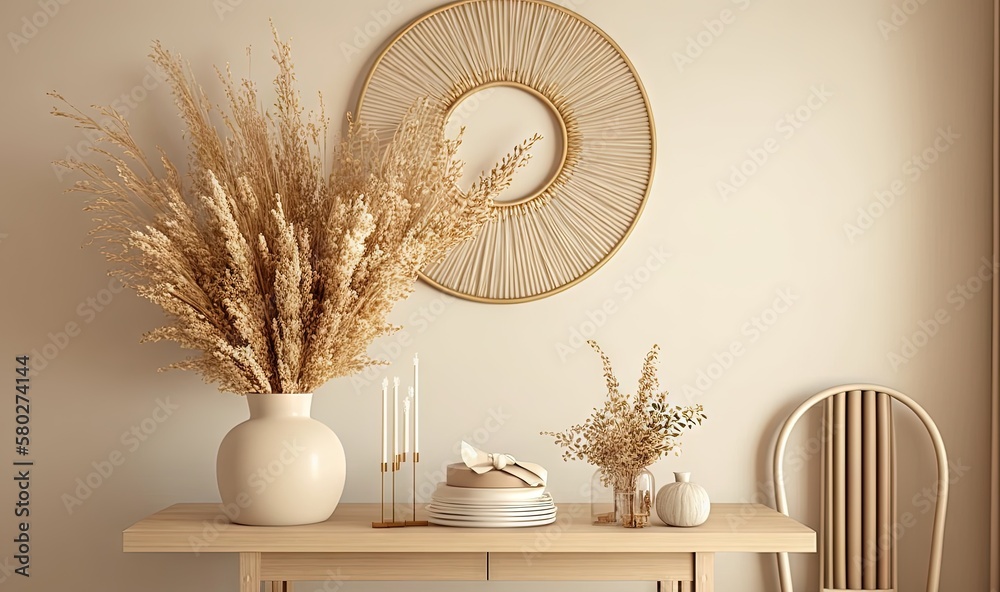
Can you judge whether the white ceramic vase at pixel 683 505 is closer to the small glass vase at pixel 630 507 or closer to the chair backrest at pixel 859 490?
the small glass vase at pixel 630 507

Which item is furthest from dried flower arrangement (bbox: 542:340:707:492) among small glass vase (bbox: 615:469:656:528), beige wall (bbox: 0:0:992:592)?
beige wall (bbox: 0:0:992:592)

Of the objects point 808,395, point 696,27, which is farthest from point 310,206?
point 808,395

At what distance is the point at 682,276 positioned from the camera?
7.68 feet

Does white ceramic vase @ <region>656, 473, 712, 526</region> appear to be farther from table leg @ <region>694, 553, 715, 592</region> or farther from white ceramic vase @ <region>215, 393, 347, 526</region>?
white ceramic vase @ <region>215, 393, 347, 526</region>

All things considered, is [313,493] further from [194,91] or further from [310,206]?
[194,91]

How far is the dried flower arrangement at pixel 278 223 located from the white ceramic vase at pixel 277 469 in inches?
3.1

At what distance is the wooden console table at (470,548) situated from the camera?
6.06ft

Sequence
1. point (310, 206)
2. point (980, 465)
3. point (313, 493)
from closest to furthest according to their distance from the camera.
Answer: point (313, 493), point (310, 206), point (980, 465)

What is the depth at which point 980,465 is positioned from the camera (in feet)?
7.57

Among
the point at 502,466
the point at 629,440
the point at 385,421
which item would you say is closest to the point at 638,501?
the point at 629,440

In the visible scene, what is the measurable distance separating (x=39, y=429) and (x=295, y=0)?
127 centimetres

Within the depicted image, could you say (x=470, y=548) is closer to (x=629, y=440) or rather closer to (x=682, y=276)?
(x=629, y=440)

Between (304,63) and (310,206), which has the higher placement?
(304,63)

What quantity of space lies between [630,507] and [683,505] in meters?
0.11
